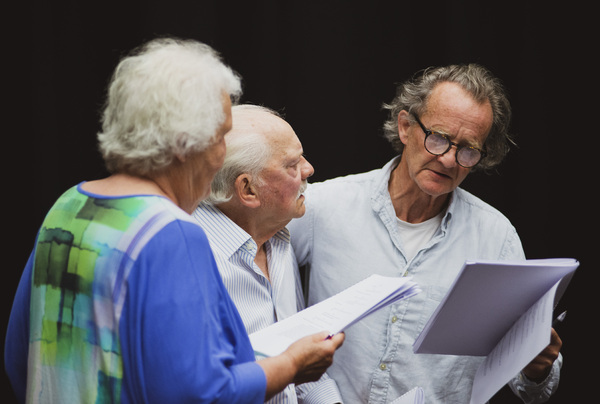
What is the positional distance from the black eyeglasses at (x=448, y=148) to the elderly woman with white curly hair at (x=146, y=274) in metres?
0.83

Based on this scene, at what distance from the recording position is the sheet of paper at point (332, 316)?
4.61ft

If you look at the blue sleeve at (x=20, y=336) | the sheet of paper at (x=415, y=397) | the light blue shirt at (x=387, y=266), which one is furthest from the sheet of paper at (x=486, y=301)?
the blue sleeve at (x=20, y=336)

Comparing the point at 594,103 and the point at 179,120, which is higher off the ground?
the point at 179,120

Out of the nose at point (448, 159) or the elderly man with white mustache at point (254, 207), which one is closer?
the elderly man with white mustache at point (254, 207)

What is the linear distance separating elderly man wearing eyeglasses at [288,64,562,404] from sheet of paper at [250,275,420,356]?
0.36m

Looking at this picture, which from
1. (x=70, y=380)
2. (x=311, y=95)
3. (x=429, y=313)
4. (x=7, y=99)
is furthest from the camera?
(x=311, y=95)

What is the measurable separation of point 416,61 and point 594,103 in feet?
2.29

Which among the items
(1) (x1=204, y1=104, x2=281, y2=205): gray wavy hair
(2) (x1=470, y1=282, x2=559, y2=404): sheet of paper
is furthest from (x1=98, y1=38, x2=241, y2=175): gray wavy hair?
(2) (x1=470, y1=282, x2=559, y2=404): sheet of paper

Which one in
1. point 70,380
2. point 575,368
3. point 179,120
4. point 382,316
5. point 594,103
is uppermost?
point 179,120

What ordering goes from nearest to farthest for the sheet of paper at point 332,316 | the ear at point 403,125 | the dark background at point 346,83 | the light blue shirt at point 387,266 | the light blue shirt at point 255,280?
the sheet of paper at point 332,316 < the light blue shirt at point 255,280 < the light blue shirt at point 387,266 < the ear at point 403,125 < the dark background at point 346,83

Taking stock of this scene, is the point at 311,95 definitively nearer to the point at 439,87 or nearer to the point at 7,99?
the point at 439,87

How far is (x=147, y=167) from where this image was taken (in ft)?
3.90

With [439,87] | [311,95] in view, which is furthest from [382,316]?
[311,95]

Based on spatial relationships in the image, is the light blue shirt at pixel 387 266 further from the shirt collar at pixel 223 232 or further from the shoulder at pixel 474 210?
the shirt collar at pixel 223 232
